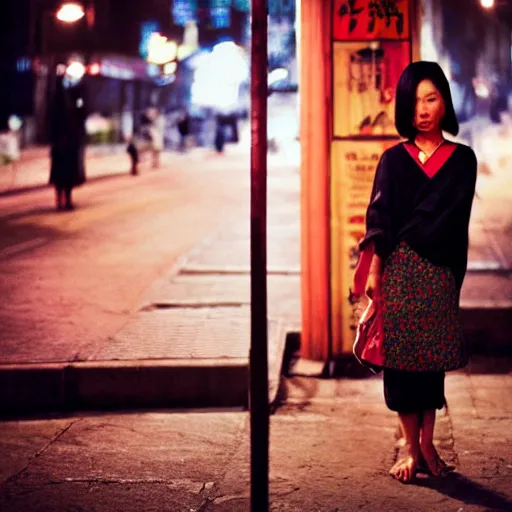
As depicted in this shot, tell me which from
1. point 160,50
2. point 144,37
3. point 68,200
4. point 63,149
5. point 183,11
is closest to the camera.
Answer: point 63,149

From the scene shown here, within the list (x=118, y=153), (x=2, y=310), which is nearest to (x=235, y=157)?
(x=118, y=153)

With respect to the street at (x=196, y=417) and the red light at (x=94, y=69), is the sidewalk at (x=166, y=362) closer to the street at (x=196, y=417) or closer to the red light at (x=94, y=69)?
the street at (x=196, y=417)

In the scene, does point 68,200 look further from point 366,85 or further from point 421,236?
point 421,236

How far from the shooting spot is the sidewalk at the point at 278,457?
13.3 ft

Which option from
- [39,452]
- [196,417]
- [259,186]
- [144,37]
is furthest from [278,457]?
[144,37]

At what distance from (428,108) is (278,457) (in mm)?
1929

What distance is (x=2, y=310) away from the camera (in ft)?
26.1

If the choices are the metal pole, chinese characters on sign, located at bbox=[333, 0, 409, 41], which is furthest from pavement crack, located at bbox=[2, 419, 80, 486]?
chinese characters on sign, located at bbox=[333, 0, 409, 41]

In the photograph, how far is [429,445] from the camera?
4.29 metres

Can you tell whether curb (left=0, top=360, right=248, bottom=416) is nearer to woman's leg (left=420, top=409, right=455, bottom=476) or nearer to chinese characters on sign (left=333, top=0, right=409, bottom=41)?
woman's leg (left=420, top=409, right=455, bottom=476)

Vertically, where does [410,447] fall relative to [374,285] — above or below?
below

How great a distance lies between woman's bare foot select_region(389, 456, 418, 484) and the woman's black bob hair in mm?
1541

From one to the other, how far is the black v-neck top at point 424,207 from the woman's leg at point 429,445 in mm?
702

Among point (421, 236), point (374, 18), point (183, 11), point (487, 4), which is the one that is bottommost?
point (421, 236)
